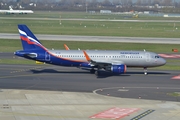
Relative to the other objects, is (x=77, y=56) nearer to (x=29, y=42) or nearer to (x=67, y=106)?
(x=29, y=42)

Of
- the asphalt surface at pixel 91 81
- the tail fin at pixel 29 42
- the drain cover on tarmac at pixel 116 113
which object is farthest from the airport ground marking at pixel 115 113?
the tail fin at pixel 29 42

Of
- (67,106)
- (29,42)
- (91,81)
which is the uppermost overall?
(29,42)

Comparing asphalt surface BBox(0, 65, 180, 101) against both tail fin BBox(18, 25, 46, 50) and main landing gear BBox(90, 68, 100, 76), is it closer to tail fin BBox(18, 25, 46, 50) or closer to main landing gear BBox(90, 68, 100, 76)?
main landing gear BBox(90, 68, 100, 76)

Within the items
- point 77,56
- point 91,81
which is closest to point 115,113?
point 91,81

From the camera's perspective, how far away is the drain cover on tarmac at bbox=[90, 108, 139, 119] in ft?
135

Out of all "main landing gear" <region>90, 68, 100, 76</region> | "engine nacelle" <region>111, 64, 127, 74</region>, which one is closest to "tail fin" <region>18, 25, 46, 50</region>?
"main landing gear" <region>90, 68, 100, 76</region>

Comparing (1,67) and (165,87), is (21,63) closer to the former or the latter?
(1,67)

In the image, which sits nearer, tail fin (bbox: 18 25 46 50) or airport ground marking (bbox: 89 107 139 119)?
airport ground marking (bbox: 89 107 139 119)

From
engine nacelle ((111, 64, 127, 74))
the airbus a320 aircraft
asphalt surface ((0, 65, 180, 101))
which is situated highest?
the airbus a320 aircraft

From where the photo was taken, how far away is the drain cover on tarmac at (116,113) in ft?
135

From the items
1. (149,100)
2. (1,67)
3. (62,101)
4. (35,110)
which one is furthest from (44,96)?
(1,67)

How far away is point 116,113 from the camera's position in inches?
1670

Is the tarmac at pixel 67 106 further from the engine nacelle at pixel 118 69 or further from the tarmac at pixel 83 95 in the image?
the engine nacelle at pixel 118 69

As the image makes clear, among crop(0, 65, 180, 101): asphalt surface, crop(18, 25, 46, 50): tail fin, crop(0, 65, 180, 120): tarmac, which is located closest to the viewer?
crop(0, 65, 180, 120): tarmac
